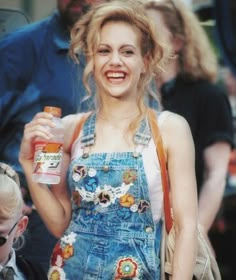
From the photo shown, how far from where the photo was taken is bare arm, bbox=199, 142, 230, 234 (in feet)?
12.3

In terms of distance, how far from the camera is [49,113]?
315 centimetres

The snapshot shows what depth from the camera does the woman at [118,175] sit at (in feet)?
10.2

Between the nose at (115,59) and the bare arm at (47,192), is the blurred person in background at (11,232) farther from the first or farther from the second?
the nose at (115,59)

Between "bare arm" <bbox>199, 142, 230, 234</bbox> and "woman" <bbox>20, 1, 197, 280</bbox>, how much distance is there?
1.98ft

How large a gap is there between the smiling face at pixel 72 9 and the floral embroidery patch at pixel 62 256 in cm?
101

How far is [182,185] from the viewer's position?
312 cm

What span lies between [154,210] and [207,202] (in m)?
0.66

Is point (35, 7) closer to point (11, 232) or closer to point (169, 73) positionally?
point (169, 73)

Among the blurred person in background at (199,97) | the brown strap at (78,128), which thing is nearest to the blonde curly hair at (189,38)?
the blurred person in background at (199,97)

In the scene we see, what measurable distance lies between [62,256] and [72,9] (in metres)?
1.12

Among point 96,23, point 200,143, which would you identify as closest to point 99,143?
point 96,23

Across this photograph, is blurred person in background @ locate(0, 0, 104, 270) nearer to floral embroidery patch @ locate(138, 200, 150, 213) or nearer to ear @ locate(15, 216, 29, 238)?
ear @ locate(15, 216, 29, 238)

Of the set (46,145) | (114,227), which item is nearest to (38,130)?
(46,145)

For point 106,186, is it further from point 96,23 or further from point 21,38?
point 21,38
